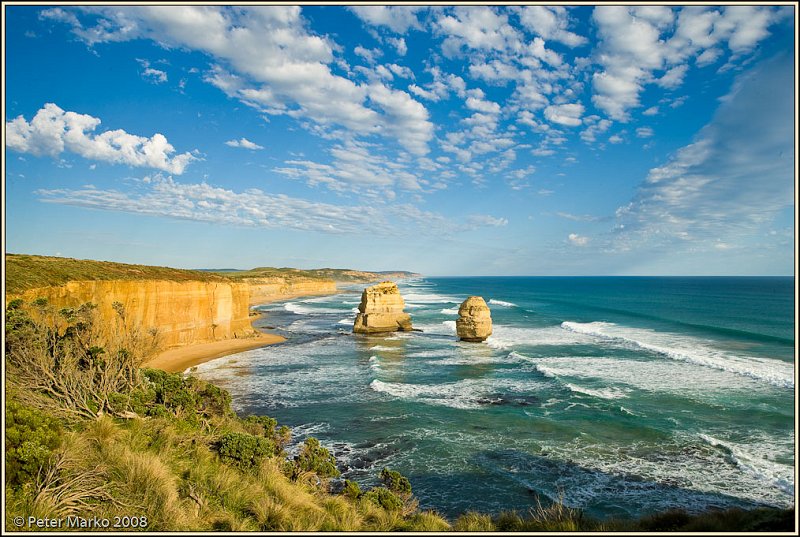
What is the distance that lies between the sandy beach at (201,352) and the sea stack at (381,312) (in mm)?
8786

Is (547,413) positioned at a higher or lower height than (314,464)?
lower

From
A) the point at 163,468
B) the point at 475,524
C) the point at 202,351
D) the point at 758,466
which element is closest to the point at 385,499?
the point at 475,524

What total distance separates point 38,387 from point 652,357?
119 ft

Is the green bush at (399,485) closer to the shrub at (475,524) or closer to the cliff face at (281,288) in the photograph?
the shrub at (475,524)

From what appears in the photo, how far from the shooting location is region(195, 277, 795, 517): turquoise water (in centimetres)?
1378

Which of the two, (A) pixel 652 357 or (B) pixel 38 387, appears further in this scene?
(A) pixel 652 357

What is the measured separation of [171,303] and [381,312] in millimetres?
20528

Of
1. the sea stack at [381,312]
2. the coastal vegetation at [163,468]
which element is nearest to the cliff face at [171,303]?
the coastal vegetation at [163,468]

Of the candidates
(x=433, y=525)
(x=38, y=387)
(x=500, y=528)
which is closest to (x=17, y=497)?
Answer: (x=38, y=387)

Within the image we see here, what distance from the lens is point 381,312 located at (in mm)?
46312

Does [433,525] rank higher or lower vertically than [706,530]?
lower

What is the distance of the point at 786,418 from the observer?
63.6 ft

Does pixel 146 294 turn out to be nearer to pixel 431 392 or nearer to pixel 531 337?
pixel 431 392

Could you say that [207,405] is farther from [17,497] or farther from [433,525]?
[433,525]
